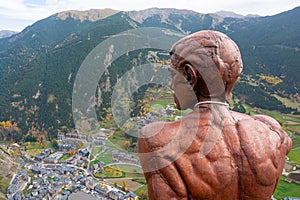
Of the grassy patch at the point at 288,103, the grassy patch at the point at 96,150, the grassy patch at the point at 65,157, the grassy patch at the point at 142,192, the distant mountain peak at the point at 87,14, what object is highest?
the distant mountain peak at the point at 87,14

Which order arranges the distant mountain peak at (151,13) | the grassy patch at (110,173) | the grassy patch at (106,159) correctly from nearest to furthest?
the grassy patch at (110,173), the grassy patch at (106,159), the distant mountain peak at (151,13)

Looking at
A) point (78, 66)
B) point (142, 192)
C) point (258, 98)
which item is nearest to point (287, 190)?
point (142, 192)

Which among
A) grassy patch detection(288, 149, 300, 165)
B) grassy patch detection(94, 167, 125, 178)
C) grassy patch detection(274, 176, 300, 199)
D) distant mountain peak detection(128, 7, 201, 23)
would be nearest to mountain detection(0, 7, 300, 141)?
grassy patch detection(94, 167, 125, 178)

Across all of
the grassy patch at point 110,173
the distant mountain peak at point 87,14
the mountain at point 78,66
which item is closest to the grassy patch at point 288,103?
the mountain at point 78,66

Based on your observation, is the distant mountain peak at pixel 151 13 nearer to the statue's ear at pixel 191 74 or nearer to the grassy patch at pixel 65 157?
the grassy patch at pixel 65 157

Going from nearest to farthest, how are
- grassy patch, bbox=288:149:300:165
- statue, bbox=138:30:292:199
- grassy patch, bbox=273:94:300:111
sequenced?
statue, bbox=138:30:292:199
grassy patch, bbox=288:149:300:165
grassy patch, bbox=273:94:300:111

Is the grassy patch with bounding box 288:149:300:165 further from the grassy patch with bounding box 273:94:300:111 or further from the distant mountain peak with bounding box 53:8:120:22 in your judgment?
the distant mountain peak with bounding box 53:8:120:22
